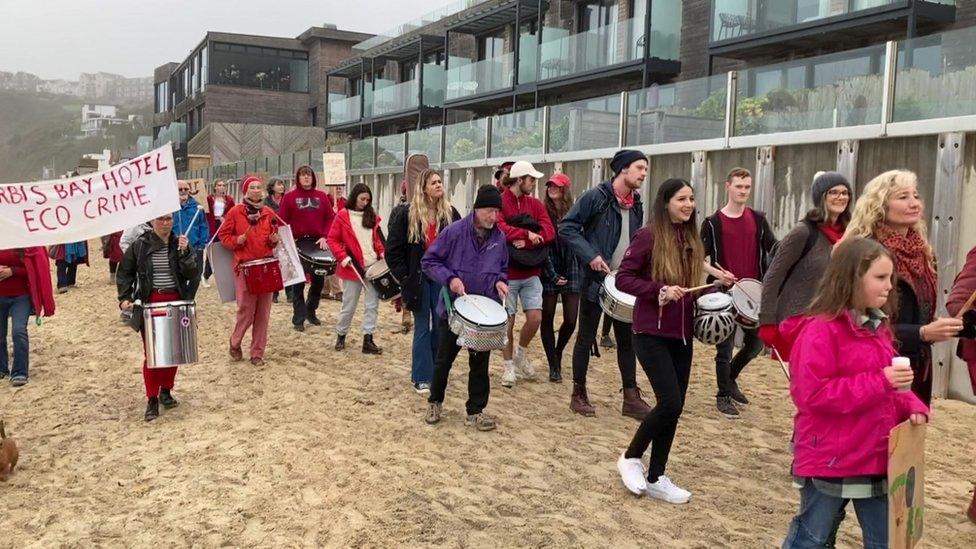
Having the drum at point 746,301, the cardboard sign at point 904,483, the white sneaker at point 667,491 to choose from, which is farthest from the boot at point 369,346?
the cardboard sign at point 904,483

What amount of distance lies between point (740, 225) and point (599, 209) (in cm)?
122

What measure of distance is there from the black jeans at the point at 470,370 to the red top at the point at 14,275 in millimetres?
4347

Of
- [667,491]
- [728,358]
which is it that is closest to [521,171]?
[728,358]

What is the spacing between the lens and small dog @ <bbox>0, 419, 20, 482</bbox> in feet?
18.0

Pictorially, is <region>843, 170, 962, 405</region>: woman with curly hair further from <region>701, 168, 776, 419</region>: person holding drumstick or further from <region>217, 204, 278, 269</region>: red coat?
<region>217, 204, 278, 269</region>: red coat

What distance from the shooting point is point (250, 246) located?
8.78 m

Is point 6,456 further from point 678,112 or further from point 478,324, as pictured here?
point 678,112

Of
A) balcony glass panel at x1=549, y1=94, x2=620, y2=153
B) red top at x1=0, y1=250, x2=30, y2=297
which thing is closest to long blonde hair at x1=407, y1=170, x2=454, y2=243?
red top at x1=0, y1=250, x2=30, y2=297

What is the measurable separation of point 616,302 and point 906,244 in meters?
2.30

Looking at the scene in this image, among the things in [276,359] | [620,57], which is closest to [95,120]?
[620,57]

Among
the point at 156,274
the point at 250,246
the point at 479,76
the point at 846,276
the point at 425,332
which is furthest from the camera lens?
the point at 479,76

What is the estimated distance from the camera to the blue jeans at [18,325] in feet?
26.4

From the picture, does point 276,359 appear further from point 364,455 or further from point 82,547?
point 82,547

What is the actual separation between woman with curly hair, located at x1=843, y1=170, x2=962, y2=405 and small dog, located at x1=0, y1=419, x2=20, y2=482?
5222mm
